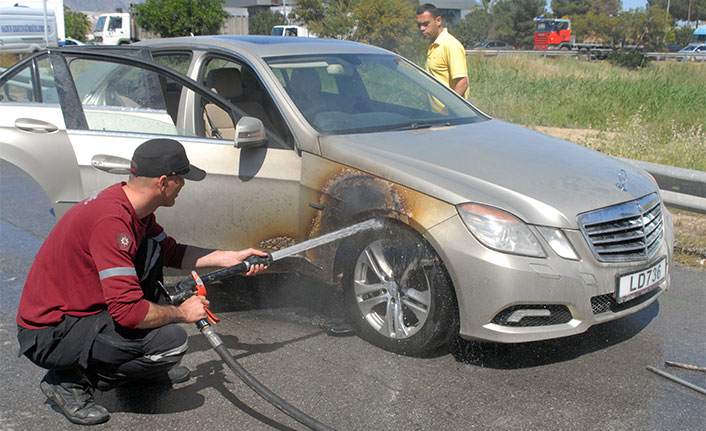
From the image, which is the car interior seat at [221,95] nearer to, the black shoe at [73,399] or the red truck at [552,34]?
the black shoe at [73,399]

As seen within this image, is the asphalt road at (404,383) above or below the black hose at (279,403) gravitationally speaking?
below

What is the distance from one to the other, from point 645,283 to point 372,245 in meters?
1.45

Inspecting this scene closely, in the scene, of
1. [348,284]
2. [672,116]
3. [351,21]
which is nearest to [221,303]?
[348,284]

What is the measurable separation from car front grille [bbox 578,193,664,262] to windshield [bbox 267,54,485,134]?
4.68 feet

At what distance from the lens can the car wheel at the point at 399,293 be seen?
138 inches

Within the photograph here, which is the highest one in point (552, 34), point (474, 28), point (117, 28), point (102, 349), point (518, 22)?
point (518, 22)

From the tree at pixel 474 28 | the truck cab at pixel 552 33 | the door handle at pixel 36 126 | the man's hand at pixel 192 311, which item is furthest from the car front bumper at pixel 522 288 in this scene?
the tree at pixel 474 28

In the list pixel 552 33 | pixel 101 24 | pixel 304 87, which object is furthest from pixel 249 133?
pixel 552 33

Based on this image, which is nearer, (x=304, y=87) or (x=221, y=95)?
(x=304, y=87)

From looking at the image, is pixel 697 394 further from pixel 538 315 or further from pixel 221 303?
pixel 221 303

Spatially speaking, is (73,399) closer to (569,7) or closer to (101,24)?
(101,24)

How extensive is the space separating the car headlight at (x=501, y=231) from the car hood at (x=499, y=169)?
5 centimetres

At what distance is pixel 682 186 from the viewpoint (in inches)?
220

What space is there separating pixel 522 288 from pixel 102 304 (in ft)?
6.34
